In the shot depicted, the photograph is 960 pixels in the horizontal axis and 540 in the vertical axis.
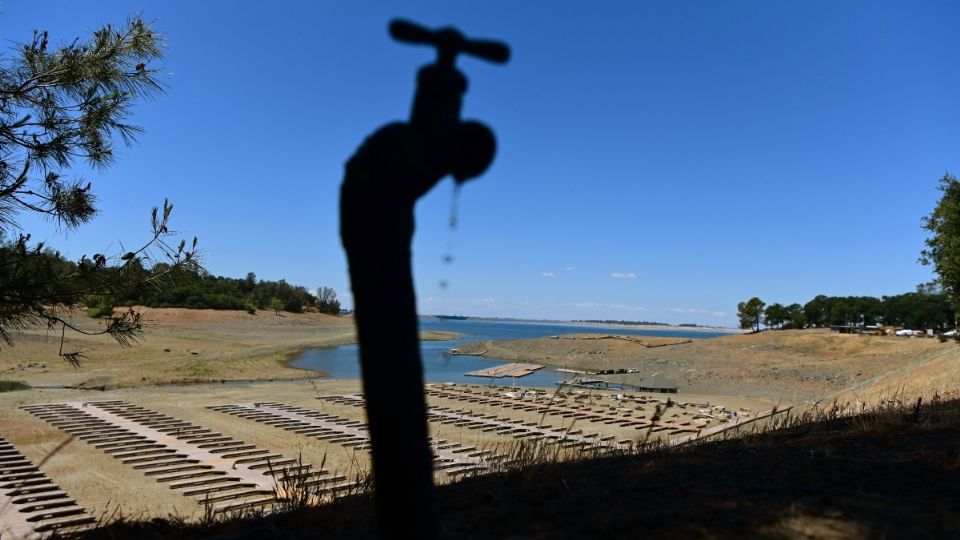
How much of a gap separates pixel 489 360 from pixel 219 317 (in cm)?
4070

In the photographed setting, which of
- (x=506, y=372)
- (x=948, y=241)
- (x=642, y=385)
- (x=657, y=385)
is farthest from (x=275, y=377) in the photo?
(x=948, y=241)

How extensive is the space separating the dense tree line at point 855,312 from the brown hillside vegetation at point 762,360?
38.8m

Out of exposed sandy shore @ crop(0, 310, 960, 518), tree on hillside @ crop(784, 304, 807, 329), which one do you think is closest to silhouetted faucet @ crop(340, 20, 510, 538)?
exposed sandy shore @ crop(0, 310, 960, 518)

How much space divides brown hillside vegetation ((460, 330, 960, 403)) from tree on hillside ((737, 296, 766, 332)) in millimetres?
46026

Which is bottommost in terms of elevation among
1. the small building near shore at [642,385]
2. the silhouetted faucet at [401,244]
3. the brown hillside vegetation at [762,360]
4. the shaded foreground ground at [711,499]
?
the small building near shore at [642,385]

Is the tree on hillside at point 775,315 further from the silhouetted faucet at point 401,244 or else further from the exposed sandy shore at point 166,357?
the silhouetted faucet at point 401,244

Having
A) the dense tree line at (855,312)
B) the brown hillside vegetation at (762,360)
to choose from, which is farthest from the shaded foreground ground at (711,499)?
the dense tree line at (855,312)

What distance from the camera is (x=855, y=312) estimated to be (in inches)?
4360

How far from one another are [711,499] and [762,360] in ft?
193

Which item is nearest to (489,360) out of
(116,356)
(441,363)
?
(441,363)

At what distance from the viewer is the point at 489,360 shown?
6794cm

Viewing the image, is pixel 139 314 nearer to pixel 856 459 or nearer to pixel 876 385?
pixel 856 459

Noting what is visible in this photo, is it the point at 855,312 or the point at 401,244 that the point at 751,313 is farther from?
the point at 401,244

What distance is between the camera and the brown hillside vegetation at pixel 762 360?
4119cm
